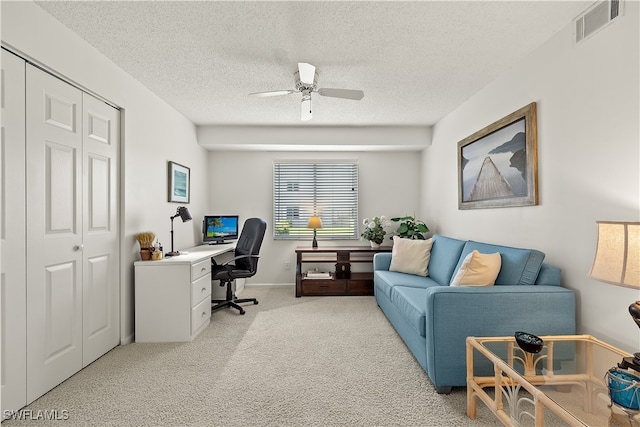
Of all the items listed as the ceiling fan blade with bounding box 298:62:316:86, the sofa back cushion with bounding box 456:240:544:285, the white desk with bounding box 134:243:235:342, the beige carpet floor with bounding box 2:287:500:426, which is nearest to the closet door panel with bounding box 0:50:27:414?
the beige carpet floor with bounding box 2:287:500:426

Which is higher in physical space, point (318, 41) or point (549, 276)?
A: point (318, 41)

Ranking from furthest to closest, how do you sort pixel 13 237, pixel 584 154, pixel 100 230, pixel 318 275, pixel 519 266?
pixel 318 275 < pixel 100 230 < pixel 519 266 < pixel 584 154 < pixel 13 237

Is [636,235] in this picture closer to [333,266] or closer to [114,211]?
[114,211]

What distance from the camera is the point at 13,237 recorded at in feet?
5.92

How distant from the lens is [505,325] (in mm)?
1965

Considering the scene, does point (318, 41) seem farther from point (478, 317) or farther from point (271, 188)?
point (271, 188)

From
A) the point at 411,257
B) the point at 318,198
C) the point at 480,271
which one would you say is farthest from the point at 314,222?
the point at 480,271

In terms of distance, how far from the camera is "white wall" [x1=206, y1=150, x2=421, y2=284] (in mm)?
5152

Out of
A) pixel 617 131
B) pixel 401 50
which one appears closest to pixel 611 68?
pixel 617 131

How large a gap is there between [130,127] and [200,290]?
167 cm

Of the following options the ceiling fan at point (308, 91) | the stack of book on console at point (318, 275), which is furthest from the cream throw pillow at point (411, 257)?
the ceiling fan at point (308, 91)

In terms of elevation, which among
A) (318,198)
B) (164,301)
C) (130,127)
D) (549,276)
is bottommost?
(164,301)

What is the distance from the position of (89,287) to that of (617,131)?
3658mm

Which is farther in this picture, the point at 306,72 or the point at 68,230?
the point at 306,72
